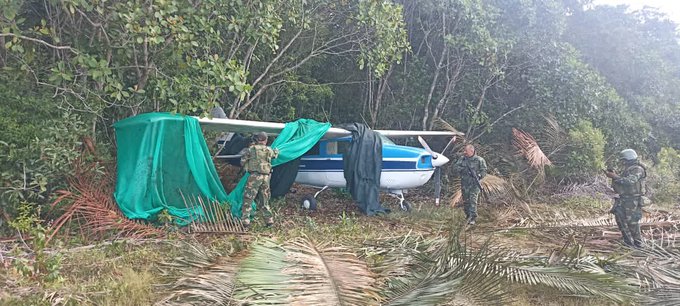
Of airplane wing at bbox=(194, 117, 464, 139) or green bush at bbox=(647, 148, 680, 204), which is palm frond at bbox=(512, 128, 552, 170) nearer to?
green bush at bbox=(647, 148, 680, 204)

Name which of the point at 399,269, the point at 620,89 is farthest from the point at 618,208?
the point at 620,89

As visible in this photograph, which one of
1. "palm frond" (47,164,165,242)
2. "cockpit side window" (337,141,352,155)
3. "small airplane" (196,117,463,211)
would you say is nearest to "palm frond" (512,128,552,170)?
"small airplane" (196,117,463,211)

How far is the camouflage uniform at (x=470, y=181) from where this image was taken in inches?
318

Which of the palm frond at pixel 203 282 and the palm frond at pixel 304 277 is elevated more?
the palm frond at pixel 304 277

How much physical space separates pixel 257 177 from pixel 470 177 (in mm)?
3632

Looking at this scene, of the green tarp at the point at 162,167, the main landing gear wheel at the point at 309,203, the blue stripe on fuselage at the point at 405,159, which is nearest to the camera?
the green tarp at the point at 162,167

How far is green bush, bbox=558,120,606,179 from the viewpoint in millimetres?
11688

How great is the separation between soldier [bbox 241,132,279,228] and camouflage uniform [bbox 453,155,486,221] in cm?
332

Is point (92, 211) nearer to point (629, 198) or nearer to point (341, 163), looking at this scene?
point (341, 163)

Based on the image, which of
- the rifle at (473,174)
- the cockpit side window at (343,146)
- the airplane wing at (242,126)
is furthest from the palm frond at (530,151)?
the airplane wing at (242,126)

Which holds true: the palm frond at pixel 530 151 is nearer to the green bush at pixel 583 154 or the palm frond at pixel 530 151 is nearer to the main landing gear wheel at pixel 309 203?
the green bush at pixel 583 154

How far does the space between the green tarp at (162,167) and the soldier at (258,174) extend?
37 centimetres

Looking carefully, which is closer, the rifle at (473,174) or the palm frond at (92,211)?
the palm frond at (92,211)

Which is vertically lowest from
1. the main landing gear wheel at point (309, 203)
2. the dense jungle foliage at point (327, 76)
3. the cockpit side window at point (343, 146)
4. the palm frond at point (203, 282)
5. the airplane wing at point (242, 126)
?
the main landing gear wheel at point (309, 203)
